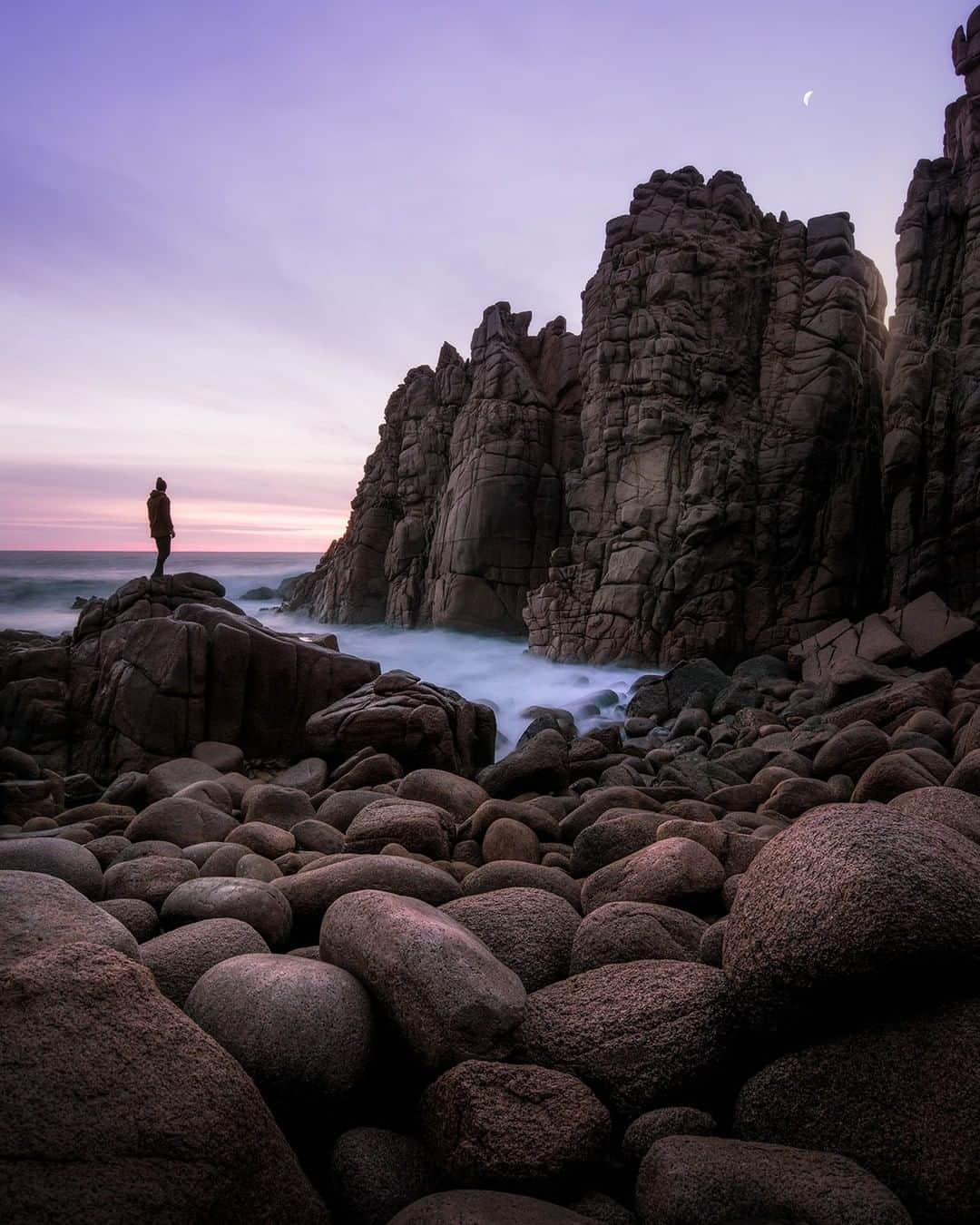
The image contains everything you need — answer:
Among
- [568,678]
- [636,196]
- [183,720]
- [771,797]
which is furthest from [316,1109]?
[636,196]

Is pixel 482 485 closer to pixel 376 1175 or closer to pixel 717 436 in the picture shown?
pixel 717 436

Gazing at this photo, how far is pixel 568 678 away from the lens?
2042 cm

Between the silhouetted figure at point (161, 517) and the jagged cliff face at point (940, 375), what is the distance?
16973mm

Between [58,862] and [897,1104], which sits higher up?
[897,1104]

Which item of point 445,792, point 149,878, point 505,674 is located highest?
point 149,878

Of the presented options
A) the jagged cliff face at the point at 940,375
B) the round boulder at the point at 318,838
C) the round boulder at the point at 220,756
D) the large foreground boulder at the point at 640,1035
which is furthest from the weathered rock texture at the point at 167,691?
the jagged cliff face at the point at 940,375

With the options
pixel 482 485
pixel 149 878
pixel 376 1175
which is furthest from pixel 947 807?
pixel 482 485

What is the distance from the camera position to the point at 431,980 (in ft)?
7.86

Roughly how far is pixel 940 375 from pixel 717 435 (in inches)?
218

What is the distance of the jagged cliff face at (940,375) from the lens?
1781 centimetres

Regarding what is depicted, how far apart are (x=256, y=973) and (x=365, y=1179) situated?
681 millimetres

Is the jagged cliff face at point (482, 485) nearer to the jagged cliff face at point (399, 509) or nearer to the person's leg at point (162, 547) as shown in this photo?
the jagged cliff face at point (399, 509)

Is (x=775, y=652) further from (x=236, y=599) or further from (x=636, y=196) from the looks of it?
(x=236, y=599)

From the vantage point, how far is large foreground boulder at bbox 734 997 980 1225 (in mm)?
1898
